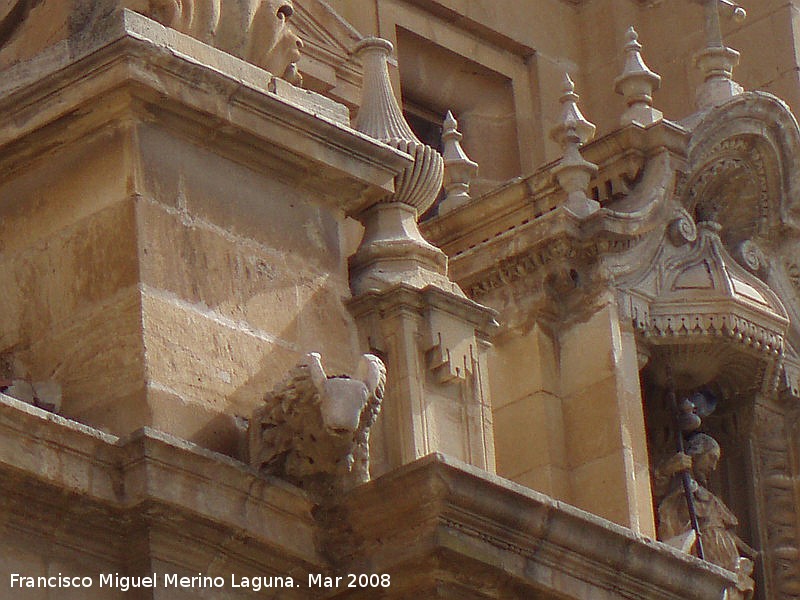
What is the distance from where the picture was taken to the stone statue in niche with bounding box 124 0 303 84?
592 inches

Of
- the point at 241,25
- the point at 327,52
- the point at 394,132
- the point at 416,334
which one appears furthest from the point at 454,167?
the point at 416,334

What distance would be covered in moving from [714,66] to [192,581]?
652 cm

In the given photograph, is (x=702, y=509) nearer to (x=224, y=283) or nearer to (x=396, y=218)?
(x=396, y=218)

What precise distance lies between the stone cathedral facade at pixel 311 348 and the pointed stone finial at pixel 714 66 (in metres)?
0.81

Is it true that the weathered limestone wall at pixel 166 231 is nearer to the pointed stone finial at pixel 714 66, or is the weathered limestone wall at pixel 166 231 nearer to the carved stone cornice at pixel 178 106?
the carved stone cornice at pixel 178 106

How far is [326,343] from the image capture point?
14961mm

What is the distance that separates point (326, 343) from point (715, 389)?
13.7 feet

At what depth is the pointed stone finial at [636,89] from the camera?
18.8 m

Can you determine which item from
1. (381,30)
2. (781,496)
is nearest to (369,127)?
(781,496)

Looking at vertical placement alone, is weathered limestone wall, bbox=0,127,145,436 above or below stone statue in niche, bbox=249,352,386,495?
above

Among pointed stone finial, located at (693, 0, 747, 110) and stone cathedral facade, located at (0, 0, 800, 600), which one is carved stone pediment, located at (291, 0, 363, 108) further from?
pointed stone finial, located at (693, 0, 747, 110)

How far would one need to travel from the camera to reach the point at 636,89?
19047 mm

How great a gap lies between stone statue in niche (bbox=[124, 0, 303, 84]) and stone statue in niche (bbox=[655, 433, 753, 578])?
3.56m

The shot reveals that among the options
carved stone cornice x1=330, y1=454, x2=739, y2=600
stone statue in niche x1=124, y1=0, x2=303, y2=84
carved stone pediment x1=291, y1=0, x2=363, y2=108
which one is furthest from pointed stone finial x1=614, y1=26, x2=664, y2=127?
carved stone cornice x1=330, y1=454, x2=739, y2=600
